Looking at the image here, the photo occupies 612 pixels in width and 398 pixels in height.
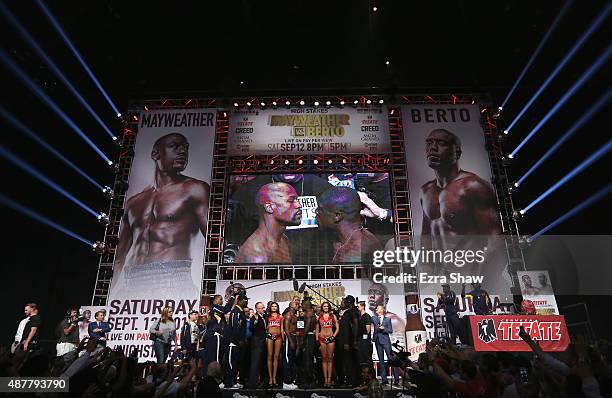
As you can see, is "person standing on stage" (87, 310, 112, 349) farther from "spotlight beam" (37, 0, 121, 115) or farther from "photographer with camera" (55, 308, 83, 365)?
"spotlight beam" (37, 0, 121, 115)

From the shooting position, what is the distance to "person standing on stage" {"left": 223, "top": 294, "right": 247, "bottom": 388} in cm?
694

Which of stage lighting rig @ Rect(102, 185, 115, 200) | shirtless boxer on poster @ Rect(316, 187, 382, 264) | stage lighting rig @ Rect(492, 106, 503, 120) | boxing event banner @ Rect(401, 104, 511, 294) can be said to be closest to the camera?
boxing event banner @ Rect(401, 104, 511, 294)

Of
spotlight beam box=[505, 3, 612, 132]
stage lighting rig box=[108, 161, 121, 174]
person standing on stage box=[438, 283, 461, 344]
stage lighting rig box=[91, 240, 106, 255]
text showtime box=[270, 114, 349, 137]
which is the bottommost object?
person standing on stage box=[438, 283, 461, 344]

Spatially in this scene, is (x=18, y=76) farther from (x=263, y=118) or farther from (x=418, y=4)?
(x=418, y=4)

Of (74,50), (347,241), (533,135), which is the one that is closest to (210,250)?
(347,241)

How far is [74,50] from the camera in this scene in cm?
1069

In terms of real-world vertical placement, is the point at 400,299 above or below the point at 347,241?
below

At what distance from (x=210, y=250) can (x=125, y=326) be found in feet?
10.1

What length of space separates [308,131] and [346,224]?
357 cm

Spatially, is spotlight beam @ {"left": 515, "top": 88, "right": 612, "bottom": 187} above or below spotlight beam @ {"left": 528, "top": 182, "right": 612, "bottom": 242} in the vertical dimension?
above

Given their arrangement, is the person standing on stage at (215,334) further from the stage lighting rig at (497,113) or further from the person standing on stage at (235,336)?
the stage lighting rig at (497,113)

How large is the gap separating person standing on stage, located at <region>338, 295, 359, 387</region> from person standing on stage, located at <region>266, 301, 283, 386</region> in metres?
1.06

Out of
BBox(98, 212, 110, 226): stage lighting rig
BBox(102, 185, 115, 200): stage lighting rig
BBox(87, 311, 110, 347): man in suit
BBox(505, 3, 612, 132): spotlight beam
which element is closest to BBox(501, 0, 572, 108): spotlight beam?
BBox(505, 3, 612, 132): spotlight beam

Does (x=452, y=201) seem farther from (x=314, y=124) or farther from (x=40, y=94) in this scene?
(x=40, y=94)
